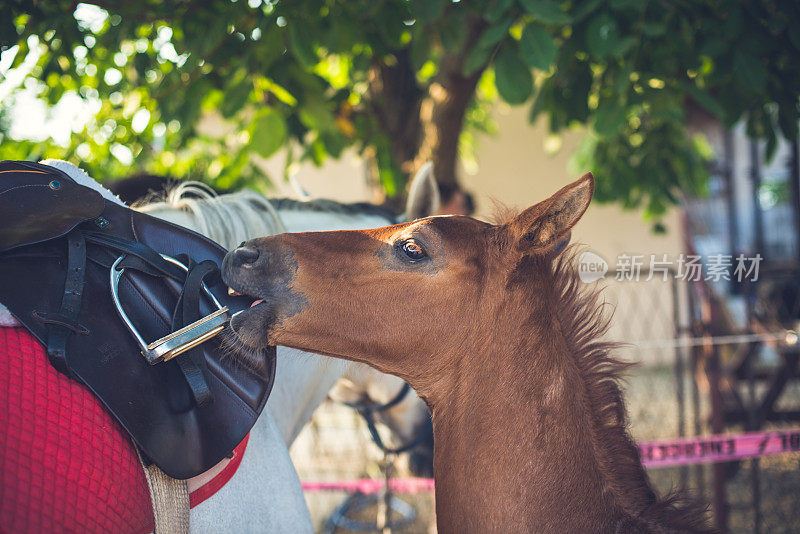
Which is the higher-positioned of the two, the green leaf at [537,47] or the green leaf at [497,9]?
the green leaf at [497,9]

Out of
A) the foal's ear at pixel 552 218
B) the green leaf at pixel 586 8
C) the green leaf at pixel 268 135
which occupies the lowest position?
the foal's ear at pixel 552 218

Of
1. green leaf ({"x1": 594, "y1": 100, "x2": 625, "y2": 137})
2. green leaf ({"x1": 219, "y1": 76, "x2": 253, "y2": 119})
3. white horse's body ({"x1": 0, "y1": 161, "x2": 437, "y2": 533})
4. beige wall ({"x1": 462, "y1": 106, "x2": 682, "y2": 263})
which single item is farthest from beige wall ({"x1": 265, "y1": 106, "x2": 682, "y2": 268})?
white horse's body ({"x1": 0, "y1": 161, "x2": 437, "y2": 533})

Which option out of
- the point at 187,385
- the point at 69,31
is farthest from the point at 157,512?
the point at 69,31

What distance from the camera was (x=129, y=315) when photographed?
1.40 meters

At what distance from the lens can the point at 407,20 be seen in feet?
9.03

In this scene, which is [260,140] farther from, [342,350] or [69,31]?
[342,350]

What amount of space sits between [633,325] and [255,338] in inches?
369

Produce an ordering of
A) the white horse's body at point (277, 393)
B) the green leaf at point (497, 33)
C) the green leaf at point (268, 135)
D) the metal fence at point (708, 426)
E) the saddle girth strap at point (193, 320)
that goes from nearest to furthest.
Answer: the saddle girth strap at point (193, 320) < the white horse's body at point (277, 393) < the green leaf at point (497, 33) < the green leaf at point (268, 135) < the metal fence at point (708, 426)

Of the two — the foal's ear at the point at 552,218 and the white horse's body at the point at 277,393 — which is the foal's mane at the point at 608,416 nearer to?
the foal's ear at the point at 552,218

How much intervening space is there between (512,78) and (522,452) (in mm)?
1423

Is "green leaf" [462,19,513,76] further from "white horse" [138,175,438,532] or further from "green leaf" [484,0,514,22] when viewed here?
"white horse" [138,175,438,532]

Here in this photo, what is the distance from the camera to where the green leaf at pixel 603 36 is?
226 centimetres

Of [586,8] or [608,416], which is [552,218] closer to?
[608,416]

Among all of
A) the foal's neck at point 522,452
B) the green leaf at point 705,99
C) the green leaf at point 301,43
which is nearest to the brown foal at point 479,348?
the foal's neck at point 522,452
